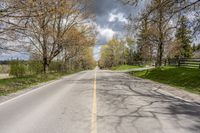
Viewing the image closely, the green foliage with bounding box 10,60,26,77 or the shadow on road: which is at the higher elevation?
the green foliage with bounding box 10,60,26,77

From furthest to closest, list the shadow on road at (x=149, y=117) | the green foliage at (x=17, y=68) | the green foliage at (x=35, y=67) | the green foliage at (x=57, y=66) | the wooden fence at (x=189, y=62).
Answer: the green foliage at (x=57, y=66) < the green foliage at (x=35, y=67) < the green foliage at (x=17, y=68) < the wooden fence at (x=189, y=62) < the shadow on road at (x=149, y=117)

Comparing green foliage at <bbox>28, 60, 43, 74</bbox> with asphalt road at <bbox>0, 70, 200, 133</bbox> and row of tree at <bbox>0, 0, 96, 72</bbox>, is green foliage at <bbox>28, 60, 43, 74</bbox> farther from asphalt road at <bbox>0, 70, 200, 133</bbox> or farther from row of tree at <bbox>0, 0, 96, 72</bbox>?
asphalt road at <bbox>0, 70, 200, 133</bbox>

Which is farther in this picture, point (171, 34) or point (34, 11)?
point (171, 34)

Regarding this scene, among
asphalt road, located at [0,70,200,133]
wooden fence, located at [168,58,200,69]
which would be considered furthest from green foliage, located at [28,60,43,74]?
asphalt road, located at [0,70,200,133]

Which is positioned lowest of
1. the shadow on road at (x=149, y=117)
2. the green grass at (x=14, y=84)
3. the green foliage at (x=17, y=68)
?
the shadow on road at (x=149, y=117)

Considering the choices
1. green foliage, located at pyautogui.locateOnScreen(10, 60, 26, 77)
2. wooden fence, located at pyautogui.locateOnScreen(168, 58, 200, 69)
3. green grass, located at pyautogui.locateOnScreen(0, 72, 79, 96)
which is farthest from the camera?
green foliage, located at pyautogui.locateOnScreen(10, 60, 26, 77)

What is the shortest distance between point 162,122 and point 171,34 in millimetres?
39072

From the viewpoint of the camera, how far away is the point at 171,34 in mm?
45875

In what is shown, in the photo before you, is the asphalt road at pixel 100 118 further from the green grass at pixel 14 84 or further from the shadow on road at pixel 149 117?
the green grass at pixel 14 84

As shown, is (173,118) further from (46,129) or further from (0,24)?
(0,24)

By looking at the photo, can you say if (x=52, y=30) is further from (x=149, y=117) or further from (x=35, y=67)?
(x=149, y=117)

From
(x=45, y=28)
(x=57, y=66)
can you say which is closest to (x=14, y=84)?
(x=45, y=28)

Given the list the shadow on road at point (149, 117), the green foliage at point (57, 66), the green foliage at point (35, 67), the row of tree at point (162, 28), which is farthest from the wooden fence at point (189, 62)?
the green foliage at point (57, 66)

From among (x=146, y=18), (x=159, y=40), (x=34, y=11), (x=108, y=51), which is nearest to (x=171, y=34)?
(x=159, y=40)
